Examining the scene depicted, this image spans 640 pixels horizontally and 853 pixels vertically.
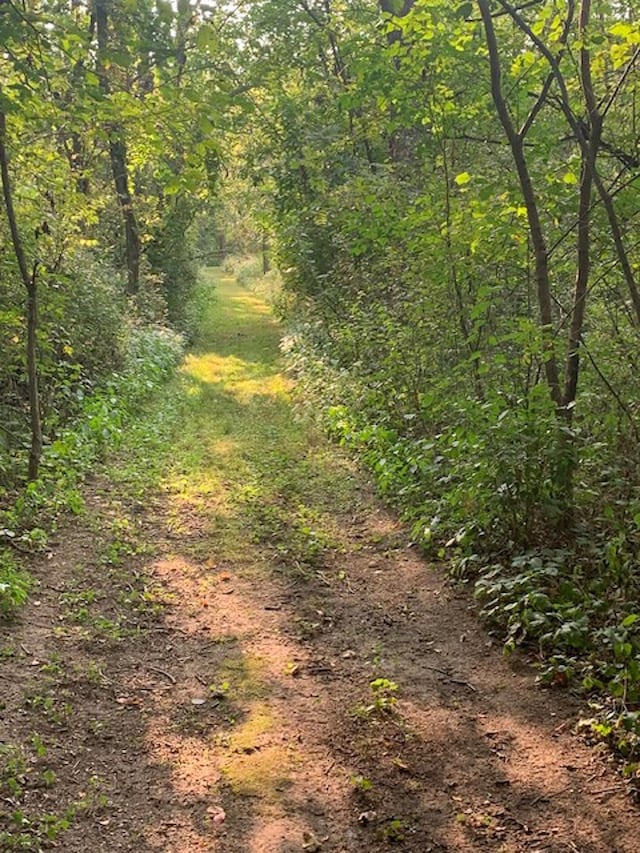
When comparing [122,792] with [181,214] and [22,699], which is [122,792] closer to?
[22,699]

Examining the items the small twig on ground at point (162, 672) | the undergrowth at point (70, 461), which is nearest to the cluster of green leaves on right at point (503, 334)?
the small twig on ground at point (162, 672)

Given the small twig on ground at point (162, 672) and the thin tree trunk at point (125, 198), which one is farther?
the thin tree trunk at point (125, 198)

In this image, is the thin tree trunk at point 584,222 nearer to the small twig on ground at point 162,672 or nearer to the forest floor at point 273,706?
the forest floor at point 273,706

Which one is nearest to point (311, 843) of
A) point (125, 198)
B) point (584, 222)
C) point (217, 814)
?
point (217, 814)

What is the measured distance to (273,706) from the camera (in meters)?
4.23

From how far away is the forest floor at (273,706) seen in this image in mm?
3252

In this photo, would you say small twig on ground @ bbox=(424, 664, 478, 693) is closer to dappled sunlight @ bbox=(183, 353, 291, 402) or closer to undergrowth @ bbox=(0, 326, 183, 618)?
undergrowth @ bbox=(0, 326, 183, 618)

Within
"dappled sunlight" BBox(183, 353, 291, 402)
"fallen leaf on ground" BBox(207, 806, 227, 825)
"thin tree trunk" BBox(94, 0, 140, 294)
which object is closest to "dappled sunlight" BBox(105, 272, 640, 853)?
"fallen leaf on ground" BBox(207, 806, 227, 825)

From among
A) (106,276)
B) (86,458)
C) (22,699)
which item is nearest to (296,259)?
(106,276)

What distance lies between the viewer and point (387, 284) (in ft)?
38.8

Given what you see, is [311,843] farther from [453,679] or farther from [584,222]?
[584,222]

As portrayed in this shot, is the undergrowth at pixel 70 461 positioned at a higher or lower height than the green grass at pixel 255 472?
higher

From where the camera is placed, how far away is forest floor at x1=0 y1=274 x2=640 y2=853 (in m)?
3.25

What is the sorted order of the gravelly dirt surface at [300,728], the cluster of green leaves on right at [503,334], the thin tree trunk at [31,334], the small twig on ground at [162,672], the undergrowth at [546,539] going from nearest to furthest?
the gravelly dirt surface at [300,728]
the undergrowth at [546,539]
the small twig on ground at [162,672]
the cluster of green leaves on right at [503,334]
the thin tree trunk at [31,334]
